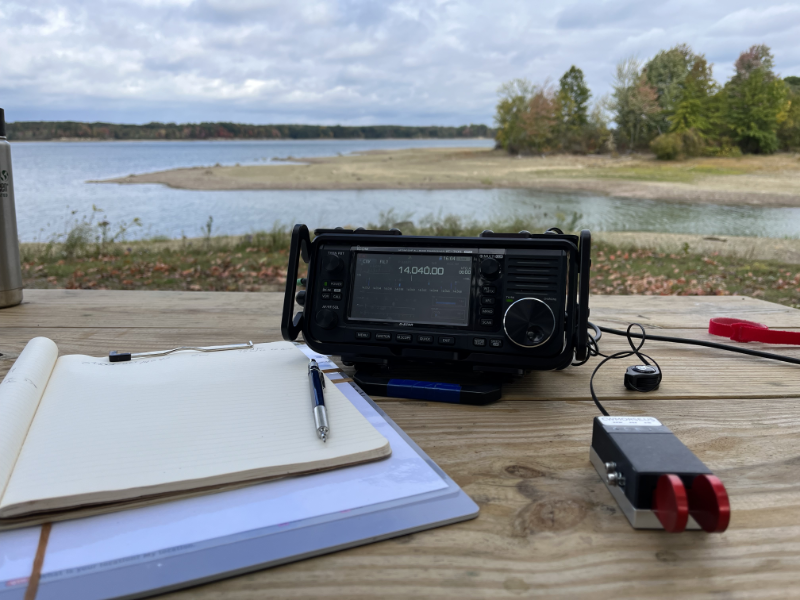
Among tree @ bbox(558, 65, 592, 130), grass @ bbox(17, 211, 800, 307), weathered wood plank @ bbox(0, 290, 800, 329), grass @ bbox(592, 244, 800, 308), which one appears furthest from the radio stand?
tree @ bbox(558, 65, 592, 130)

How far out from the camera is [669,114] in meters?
24.0

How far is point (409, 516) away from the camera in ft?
1.54

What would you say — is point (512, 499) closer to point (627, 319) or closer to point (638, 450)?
point (638, 450)

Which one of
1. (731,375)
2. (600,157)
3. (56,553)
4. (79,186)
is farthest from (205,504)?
(600,157)

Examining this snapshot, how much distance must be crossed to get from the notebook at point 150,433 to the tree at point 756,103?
80.0ft

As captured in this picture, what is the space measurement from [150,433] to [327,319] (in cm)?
29

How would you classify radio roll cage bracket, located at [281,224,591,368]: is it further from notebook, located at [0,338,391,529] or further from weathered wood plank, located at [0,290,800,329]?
weathered wood plank, located at [0,290,800,329]

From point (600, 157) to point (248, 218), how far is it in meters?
19.3

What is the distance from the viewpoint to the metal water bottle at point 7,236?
129 centimetres

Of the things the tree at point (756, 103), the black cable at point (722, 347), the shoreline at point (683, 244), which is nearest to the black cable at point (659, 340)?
the black cable at point (722, 347)

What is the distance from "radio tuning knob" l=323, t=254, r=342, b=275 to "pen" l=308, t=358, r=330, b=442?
0.43 ft

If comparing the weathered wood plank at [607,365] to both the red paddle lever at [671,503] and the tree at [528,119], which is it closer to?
the red paddle lever at [671,503]

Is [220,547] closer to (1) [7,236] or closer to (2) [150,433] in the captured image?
(2) [150,433]

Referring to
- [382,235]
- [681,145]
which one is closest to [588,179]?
[681,145]
